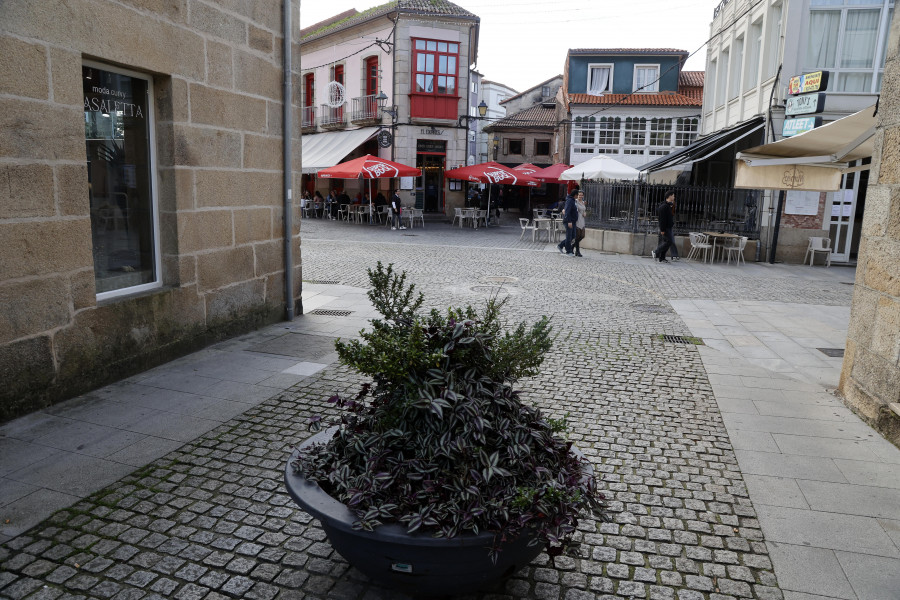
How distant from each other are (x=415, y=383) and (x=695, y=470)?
2.59 meters

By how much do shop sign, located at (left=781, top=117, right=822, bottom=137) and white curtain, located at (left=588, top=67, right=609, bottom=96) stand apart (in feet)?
69.4

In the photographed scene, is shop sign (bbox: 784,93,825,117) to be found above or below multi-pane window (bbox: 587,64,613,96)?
below

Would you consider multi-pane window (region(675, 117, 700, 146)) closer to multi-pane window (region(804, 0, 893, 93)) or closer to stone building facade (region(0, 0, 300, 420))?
multi-pane window (region(804, 0, 893, 93))

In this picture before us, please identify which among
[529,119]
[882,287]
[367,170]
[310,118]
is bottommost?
[882,287]

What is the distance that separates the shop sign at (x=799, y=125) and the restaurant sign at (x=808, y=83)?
635 millimetres

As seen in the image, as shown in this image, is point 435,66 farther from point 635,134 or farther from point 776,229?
point 776,229

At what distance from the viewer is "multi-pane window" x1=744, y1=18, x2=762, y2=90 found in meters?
18.9

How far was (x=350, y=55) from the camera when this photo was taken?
101 ft

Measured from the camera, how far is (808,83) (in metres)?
14.8

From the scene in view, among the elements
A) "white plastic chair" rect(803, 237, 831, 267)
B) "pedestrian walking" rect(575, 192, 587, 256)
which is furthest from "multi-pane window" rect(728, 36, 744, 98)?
"pedestrian walking" rect(575, 192, 587, 256)

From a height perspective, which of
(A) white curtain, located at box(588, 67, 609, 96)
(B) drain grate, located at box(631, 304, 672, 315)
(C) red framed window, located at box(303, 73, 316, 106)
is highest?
(A) white curtain, located at box(588, 67, 609, 96)

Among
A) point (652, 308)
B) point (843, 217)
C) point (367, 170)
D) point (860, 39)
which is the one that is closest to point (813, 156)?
point (652, 308)

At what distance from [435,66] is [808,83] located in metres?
17.1

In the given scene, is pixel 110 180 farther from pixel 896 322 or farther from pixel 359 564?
pixel 896 322
